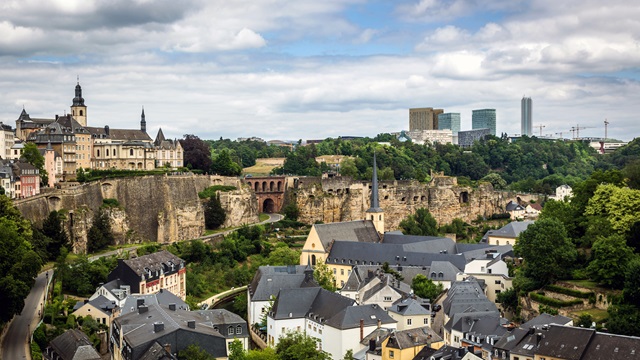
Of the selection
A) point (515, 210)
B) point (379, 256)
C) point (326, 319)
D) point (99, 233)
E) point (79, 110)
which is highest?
point (79, 110)

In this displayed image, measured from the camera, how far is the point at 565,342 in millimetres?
40281

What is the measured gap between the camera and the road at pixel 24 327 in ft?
145

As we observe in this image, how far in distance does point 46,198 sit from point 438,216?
51.1 metres

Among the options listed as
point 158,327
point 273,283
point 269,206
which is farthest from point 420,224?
point 158,327

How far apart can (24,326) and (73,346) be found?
29.7ft

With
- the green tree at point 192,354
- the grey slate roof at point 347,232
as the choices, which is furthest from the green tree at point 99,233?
the green tree at point 192,354

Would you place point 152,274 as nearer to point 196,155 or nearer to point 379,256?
point 379,256

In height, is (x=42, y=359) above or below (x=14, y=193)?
below

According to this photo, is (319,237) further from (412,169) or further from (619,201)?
(412,169)

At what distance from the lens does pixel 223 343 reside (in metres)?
41.3

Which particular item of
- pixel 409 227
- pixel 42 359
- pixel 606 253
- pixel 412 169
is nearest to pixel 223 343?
pixel 42 359

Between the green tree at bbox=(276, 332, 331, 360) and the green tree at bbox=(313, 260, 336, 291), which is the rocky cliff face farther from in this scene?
A: the green tree at bbox=(276, 332, 331, 360)

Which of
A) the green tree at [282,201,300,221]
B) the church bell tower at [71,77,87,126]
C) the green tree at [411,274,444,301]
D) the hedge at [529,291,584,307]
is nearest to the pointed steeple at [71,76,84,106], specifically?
the church bell tower at [71,77,87,126]

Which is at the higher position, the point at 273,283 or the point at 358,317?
the point at 273,283
